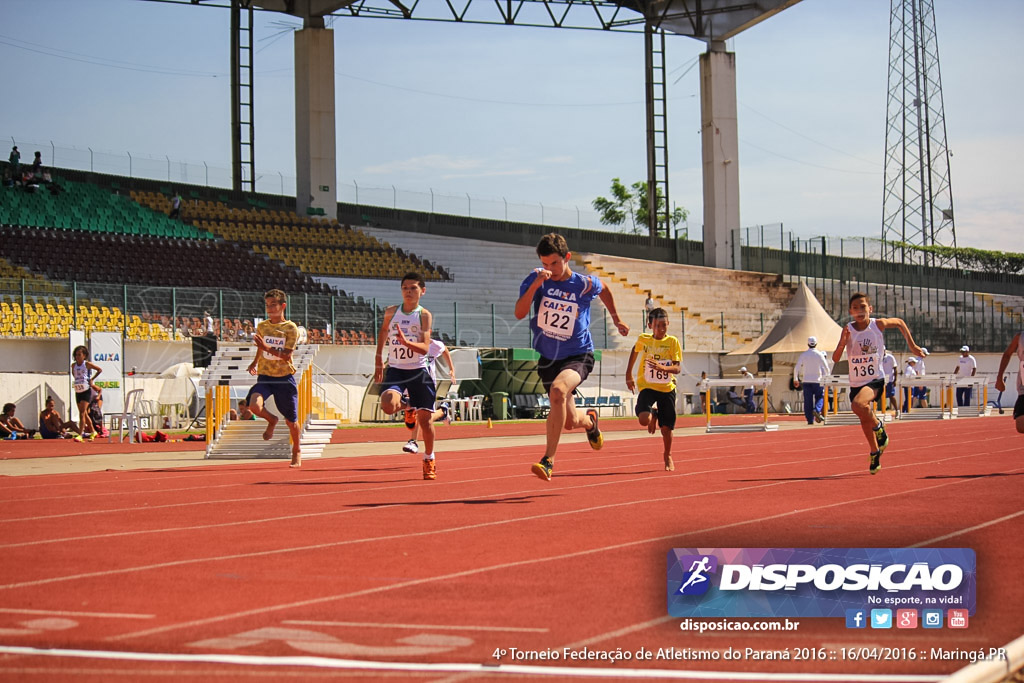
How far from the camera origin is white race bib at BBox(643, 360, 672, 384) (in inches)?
496

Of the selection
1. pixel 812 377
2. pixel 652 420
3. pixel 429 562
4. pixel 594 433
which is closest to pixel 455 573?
pixel 429 562

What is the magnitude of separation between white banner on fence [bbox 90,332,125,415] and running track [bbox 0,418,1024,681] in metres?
12.9

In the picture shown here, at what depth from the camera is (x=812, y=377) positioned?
24.9 m

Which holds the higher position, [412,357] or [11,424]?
[412,357]

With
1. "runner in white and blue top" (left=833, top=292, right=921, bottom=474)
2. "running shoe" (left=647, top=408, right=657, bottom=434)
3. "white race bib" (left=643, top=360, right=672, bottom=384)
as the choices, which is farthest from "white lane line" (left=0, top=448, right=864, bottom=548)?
"runner in white and blue top" (left=833, top=292, right=921, bottom=474)

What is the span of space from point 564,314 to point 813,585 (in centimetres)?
548

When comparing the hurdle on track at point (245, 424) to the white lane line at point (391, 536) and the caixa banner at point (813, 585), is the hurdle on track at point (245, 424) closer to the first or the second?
the white lane line at point (391, 536)

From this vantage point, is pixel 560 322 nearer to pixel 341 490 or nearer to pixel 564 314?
pixel 564 314

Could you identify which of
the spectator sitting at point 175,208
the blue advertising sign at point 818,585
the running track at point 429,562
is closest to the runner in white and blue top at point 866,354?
the running track at point 429,562

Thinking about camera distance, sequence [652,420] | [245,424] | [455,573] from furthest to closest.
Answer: [245,424] → [652,420] → [455,573]

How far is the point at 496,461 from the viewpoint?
14.5 meters

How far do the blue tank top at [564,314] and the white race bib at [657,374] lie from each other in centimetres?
315

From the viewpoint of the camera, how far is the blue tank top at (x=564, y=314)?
953cm

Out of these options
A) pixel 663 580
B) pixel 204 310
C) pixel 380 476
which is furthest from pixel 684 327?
pixel 663 580
